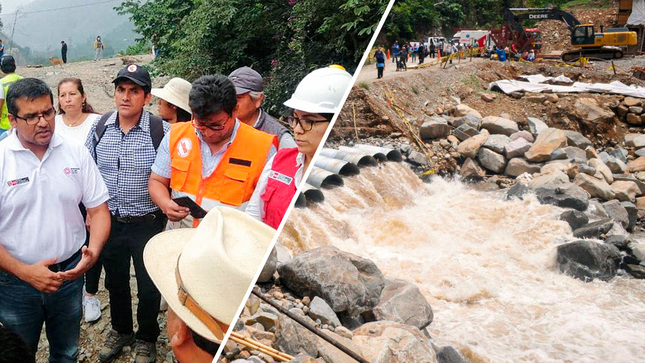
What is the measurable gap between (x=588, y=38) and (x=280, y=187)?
2.41ft

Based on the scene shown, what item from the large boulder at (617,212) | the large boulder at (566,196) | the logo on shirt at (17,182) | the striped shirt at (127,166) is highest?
the large boulder at (566,196)

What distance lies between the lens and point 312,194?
3.84 ft

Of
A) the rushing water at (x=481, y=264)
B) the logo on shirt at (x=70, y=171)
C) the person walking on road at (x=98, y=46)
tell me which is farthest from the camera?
the person walking on road at (x=98, y=46)

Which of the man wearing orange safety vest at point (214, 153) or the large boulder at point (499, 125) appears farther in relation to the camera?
the man wearing orange safety vest at point (214, 153)

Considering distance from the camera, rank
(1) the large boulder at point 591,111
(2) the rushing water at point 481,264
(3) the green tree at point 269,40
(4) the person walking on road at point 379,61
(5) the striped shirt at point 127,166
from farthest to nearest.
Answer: (3) the green tree at point 269,40 < (5) the striped shirt at point 127,166 < (4) the person walking on road at point 379,61 < (1) the large boulder at point 591,111 < (2) the rushing water at point 481,264

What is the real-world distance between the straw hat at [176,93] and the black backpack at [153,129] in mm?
437

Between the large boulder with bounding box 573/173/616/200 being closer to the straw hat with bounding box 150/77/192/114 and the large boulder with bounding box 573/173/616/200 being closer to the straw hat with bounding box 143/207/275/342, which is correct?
the straw hat with bounding box 143/207/275/342

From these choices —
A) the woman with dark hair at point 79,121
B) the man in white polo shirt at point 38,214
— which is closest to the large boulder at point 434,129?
the man in white polo shirt at point 38,214

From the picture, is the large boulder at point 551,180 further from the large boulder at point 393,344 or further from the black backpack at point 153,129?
the black backpack at point 153,129

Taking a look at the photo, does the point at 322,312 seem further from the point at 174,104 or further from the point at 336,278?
the point at 174,104

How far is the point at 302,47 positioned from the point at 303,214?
10.6 ft

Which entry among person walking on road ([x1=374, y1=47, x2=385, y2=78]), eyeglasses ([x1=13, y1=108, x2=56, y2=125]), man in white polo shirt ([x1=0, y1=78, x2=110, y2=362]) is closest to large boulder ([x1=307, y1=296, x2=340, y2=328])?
person walking on road ([x1=374, y1=47, x2=385, y2=78])

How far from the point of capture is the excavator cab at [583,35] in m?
1.20

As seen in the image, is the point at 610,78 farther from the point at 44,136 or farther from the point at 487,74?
the point at 44,136
